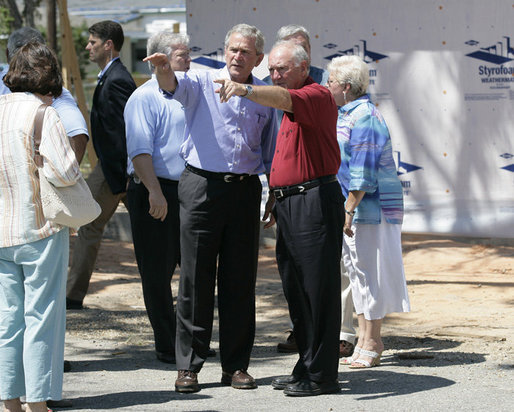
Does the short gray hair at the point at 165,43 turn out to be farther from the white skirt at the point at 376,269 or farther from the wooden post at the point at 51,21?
the wooden post at the point at 51,21

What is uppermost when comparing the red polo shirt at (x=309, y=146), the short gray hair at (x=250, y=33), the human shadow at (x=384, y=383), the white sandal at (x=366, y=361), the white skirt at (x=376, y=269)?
the short gray hair at (x=250, y=33)

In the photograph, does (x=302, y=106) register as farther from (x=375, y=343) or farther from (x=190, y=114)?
(x=375, y=343)

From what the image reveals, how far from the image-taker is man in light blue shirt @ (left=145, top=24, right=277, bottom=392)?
529cm

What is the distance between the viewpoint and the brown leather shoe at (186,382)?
17.6ft

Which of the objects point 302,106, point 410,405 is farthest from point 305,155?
point 410,405

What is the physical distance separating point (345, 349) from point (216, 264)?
1.44m

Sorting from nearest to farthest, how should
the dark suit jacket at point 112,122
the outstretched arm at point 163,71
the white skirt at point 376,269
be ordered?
the outstretched arm at point 163,71 < the white skirt at point 376,269 < the dark suit jacket at point 112,122

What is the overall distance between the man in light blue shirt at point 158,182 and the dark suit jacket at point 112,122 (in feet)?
3.53

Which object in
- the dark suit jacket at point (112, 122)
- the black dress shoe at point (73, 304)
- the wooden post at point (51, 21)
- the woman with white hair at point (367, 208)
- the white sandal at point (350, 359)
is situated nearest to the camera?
the woman with white hair at point (367, 208)

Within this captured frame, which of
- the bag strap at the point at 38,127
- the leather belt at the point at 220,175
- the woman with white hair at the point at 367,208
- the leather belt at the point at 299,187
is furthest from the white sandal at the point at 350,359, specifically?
the bag strap at the point at 38,127

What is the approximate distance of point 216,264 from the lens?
18.0 feet

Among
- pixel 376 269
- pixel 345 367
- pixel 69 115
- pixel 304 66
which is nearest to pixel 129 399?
pixel 345 367

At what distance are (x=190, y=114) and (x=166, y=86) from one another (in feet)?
1.15

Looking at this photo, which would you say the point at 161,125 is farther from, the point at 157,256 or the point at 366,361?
the point at 366,361
